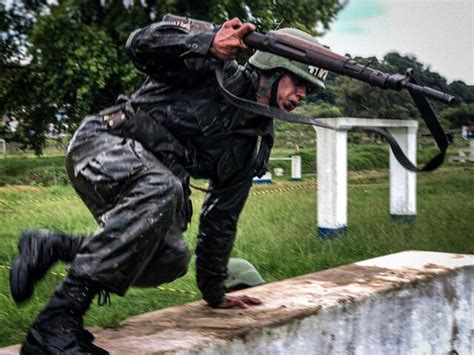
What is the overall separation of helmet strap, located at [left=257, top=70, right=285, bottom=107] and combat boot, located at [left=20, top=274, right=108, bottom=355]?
882 mm

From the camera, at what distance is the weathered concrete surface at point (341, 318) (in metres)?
2.35

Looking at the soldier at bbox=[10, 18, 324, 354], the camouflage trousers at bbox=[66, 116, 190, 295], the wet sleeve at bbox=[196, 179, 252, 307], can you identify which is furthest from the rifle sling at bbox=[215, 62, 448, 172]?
the wet sleeve at bbox=[196, 179, 252, 307]

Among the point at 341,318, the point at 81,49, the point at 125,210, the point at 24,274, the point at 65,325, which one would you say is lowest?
the point at 341,318

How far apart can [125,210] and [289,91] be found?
73 cm

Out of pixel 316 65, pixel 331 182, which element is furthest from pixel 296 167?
pixel 316 65

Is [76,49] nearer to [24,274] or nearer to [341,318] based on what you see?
[341,318]

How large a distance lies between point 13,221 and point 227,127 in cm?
542

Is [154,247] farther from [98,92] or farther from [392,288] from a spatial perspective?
[98,92]

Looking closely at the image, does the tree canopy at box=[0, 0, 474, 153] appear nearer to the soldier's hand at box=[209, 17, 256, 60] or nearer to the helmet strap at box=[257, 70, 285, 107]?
the helmet strap at box=[257, 70, 285, 107]

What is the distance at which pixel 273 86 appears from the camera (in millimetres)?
2477

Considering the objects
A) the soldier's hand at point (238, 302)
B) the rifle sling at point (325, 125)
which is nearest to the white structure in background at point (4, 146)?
the soldier's hand at point (238, 302)

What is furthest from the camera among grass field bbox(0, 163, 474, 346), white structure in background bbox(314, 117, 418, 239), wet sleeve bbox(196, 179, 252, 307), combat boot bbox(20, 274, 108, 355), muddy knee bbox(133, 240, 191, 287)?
white structure in background bbox(314, 117, 418, 239)

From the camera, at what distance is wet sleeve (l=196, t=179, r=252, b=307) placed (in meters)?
2.64

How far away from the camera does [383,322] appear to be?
320 centimetres
